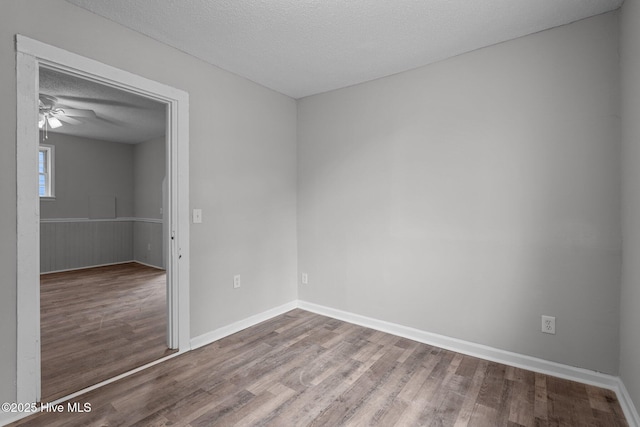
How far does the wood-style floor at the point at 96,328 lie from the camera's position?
7.30ft

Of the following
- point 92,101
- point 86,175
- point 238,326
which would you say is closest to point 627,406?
point 238,326

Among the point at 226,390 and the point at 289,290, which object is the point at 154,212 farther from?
the point at 226,390

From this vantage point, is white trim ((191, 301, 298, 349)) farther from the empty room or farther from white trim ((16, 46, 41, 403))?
white trim ((16, 46, 41, 403))

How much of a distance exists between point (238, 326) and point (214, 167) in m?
1.53

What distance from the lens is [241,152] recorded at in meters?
3.02

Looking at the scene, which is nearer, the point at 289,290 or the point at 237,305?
the point at 237,305

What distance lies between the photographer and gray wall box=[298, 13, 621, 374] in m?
2.05

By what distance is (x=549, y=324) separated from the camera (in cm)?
221

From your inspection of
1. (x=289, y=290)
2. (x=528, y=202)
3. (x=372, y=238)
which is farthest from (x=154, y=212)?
(x=528, y=202)

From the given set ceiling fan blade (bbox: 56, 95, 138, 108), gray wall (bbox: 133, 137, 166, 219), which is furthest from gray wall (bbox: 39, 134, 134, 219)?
ceiling fan blade (bbox: 56, 95, 138, 108)

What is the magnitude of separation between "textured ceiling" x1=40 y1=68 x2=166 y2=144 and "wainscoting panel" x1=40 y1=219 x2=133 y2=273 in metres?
1.75

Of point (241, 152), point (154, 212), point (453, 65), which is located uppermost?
point (453, 65)

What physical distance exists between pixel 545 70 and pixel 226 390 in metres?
3.12

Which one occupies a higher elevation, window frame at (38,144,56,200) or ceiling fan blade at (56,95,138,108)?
ceiling fan blade at (56,95,138,108)
